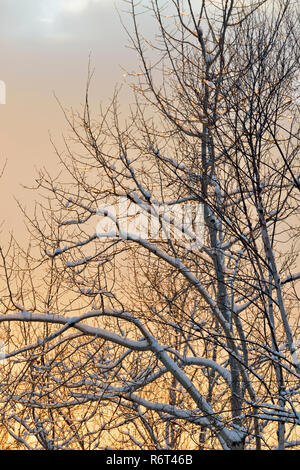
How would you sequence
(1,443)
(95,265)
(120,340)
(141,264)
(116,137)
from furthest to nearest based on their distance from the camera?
(1,443), (141,264), (116,137), (95,265), (120,340)

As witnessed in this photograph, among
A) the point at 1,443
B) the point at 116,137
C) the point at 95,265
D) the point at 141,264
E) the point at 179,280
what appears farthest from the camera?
the point at 1,443

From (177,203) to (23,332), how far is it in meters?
5.92

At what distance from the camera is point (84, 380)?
9711mm

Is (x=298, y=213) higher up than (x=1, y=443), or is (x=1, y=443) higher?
(x=298, y=213)

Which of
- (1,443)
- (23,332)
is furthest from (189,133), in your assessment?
(1,443)

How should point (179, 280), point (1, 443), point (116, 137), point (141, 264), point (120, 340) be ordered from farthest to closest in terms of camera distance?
point (1, 443)
point (179, 280)
point (141, 264)
point (116, 137)
point (120, 340)

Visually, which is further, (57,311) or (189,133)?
(189,133)

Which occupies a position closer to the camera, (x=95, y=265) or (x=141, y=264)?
(x=95, y=265)
